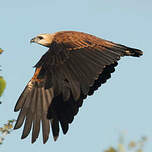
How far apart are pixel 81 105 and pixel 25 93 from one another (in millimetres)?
1359

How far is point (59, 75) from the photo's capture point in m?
5.52

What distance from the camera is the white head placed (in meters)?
8.90

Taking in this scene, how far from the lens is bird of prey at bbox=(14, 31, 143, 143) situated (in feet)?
18.0

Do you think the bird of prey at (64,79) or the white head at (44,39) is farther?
the white head at (44,39)

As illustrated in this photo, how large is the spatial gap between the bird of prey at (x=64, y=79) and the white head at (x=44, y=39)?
0.10 meters

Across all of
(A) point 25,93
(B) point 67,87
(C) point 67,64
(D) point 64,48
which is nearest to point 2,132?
(B) point 67,87

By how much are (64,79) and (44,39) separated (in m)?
3.79

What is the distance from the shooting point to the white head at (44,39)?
8.90m

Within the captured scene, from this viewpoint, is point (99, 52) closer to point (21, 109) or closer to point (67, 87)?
point (67, 87)

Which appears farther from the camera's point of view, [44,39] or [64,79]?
[44,39]

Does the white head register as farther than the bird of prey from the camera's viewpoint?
Yes

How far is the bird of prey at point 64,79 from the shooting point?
5.49 m

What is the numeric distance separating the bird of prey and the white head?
0.10 m

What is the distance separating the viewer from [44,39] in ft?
29.7
